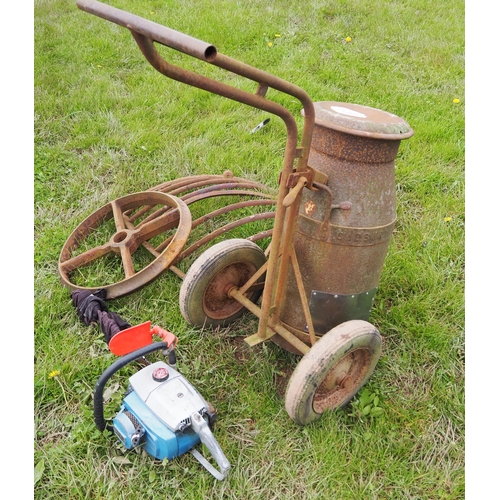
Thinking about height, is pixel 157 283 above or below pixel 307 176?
below

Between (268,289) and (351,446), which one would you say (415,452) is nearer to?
(351,446)

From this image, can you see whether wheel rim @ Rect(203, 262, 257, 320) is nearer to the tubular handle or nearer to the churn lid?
the churn lid

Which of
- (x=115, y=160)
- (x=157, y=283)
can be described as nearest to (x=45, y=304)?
(x=157, y=283)

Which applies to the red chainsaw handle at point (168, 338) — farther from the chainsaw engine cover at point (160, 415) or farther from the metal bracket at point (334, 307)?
the metal bracket at point (334, 307)

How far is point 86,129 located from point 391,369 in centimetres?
338

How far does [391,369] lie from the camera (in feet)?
8.01

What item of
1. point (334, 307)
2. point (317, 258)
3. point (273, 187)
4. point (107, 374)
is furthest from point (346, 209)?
point (273, 187)

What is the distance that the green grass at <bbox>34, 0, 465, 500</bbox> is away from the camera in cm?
199

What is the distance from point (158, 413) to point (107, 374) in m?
0.28

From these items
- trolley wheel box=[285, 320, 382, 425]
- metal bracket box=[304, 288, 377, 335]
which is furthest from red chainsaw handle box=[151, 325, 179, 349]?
metal bracket box=[304, 288, 377, 335]

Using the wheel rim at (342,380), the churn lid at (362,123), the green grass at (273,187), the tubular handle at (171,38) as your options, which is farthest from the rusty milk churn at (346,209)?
the tubular handle at (171,38)

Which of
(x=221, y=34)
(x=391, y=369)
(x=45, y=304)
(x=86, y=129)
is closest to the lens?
(x=391, y=369)

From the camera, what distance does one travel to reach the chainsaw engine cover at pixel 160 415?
6.09ft

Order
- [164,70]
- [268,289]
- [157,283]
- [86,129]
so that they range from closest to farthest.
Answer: [164,70] < [268,289] < [157,283] < [86,129]
